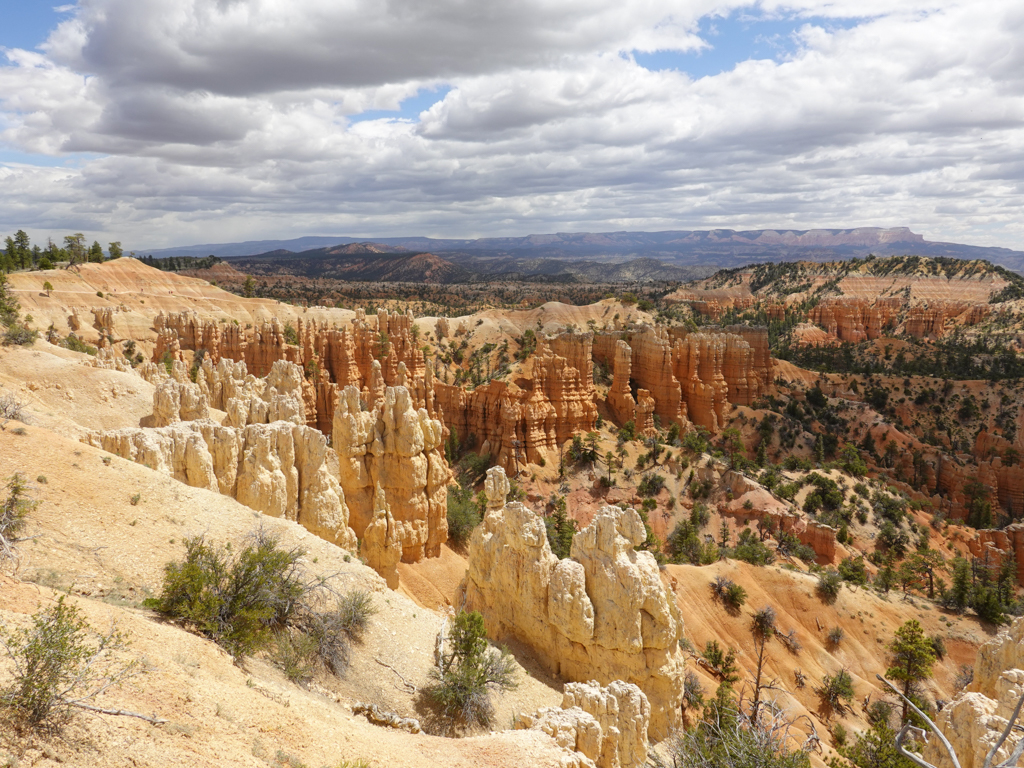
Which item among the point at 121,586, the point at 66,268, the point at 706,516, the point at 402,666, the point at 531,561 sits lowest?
the point at 706,516

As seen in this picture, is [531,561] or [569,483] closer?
[531,561]

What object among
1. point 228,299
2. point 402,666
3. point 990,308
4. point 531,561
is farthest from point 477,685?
point 990,308

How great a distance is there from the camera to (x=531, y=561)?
15703 millimetres

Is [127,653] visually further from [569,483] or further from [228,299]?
[228,299]

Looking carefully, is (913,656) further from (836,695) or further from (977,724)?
(977,724)

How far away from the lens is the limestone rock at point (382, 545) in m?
24.2

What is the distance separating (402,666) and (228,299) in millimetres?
85911

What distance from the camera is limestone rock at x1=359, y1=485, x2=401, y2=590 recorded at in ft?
79.5

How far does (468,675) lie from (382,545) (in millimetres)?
13455

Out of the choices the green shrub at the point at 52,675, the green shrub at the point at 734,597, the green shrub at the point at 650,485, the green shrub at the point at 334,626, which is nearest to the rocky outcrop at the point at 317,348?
the green shrub at the point at 650,485

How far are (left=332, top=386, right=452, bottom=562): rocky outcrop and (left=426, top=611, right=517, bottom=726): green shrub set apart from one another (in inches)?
503

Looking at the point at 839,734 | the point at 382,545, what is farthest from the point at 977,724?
the point at 382,545

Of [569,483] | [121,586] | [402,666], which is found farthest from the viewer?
[569,483]

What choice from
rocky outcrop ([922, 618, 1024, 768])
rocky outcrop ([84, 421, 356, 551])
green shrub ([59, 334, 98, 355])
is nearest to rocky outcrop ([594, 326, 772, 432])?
rocky outcrop ([84, 421, 356, 551])
